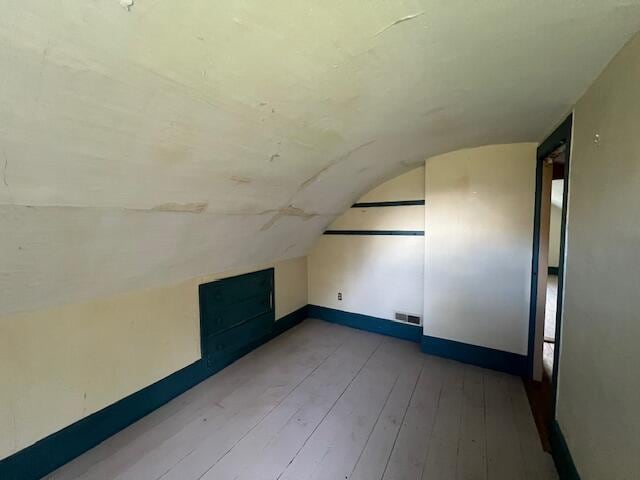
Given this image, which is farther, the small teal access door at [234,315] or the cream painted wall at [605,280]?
the small teal access door at [234,315]

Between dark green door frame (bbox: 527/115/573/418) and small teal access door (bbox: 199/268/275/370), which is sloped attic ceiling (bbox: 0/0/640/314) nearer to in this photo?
dark green door frame (bbox: 527/115/573/418)

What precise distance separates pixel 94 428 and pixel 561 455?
8.68 ft

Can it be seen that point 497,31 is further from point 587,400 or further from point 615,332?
point 587,400

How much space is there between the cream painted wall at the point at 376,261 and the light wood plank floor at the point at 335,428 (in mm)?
732

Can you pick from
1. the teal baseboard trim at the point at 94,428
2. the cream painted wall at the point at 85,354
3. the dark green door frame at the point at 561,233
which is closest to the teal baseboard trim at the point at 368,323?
the dark green door frame at the point at 561,233

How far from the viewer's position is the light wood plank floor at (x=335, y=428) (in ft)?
5.25

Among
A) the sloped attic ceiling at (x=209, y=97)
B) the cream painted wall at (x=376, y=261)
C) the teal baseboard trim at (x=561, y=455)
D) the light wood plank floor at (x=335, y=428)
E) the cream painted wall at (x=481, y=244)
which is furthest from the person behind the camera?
the cream painted wall at (x=376, y=261)

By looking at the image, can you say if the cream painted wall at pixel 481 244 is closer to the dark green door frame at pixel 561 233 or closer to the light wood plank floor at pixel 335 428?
the dark green door frame at pixel 561 233

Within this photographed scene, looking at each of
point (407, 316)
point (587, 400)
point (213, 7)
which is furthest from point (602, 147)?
point (407, 316)

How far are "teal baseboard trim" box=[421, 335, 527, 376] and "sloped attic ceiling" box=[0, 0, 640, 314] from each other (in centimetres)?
193

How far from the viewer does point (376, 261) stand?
3.36 m

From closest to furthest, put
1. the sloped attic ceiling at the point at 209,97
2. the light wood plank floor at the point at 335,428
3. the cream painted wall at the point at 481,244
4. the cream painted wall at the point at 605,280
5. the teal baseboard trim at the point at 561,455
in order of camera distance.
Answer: the sloped attic ceiling at the point at 209,97, the cream painted wall at the point at 605,280, the teal baseboard trim at the point at 561,455, the light wood plank floor at the point at 335,428, the cream painted wall at the point at 481,244

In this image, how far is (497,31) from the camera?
0.91 m

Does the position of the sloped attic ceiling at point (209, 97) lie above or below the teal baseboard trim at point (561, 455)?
above
